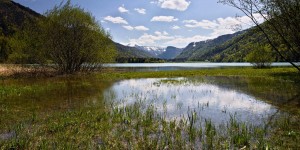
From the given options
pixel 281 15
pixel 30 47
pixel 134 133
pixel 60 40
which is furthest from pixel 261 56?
pixel 134 133

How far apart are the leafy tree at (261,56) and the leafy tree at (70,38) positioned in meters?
42.7

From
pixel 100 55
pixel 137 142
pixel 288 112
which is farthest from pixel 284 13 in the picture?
pixel 100 55

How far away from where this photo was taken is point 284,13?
24906mm

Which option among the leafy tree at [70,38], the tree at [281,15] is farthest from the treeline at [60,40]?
the tree at [281,15]

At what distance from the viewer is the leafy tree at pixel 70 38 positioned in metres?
46.6

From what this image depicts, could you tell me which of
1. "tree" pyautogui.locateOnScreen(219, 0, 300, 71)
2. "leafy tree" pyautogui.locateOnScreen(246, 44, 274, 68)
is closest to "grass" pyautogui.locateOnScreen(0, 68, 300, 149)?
"tree" pyautogui.locateOnScreen(219, 0, 300, 71)

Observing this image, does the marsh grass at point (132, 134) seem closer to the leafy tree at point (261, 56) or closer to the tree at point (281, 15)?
the tree at point (281, 15)

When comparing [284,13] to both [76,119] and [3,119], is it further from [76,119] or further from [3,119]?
[3,119]

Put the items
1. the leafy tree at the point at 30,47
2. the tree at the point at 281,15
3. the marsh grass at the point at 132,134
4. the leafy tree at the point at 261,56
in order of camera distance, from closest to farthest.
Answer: the marsh grass at the point at 132,134 < the tree at the point at 281,15 < the leafy tree at the point at 30,47 < the leafy tree at the point at 261,56

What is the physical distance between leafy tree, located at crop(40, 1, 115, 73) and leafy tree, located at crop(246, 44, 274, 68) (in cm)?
4270

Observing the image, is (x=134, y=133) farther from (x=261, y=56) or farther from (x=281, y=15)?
(x=261, y=56)

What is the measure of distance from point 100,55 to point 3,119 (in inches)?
1630

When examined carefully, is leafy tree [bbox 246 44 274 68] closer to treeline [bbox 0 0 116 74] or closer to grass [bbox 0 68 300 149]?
treeline [bbox 0 0 116 74]

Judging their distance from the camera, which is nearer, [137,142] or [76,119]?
[137,142]
